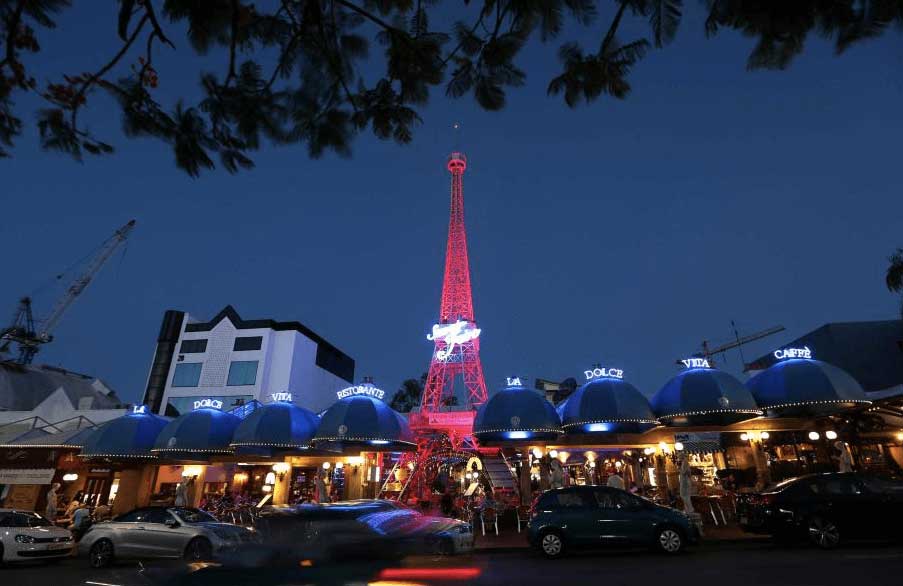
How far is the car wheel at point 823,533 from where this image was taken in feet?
38.0

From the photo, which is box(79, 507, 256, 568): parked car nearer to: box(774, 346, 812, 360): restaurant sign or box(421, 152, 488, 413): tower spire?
box(774, 346, 812, 360): restaurant sign

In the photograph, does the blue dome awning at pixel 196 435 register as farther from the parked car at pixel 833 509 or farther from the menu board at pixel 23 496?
the parked car at pixel 833 509

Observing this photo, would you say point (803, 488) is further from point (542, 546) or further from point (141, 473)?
point (141, 473)

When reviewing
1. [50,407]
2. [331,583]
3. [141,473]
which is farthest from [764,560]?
[50,407]

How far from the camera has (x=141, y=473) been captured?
24500 millimetres

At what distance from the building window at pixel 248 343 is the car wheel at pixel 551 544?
40647 millimetres

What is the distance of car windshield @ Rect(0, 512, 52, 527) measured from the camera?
13.7 meters

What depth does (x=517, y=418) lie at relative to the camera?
1789 centimetres

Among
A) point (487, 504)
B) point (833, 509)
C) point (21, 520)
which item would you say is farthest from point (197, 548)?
point (833, 509)

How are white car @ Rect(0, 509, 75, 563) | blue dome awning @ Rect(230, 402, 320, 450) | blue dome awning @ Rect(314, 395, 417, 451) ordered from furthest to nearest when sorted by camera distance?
blue dome awning @ Rect(230, 402, 320, 450), blue dome awning @ Rect(314, 395, 417, 451), white car @ Rect(0, 509, 75, 563)

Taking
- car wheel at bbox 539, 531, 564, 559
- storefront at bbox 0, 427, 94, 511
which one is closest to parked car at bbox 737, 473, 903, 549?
car wheel at bbox 539, 531, 564, 559

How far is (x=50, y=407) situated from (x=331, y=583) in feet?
119

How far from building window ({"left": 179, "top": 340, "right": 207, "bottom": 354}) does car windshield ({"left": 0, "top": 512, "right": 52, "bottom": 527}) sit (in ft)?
118

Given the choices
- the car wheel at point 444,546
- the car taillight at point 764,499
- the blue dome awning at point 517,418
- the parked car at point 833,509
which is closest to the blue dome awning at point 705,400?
the car taillight at point 764,499
